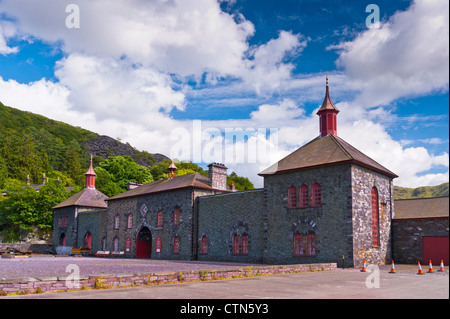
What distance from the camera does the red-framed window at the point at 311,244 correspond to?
77.5ft

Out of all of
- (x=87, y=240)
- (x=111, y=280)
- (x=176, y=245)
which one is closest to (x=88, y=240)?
(x=87, y=240)

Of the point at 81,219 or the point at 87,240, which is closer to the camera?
the point at 87,240

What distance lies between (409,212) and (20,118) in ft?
458

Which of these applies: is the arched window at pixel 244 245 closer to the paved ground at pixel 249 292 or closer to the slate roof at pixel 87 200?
the paved ground at pixel 249 292

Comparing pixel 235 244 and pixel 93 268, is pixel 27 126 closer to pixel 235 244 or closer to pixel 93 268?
pixel 235 244

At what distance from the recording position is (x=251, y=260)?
26984 mm

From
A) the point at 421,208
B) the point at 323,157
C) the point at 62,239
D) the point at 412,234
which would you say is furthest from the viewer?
the point at 62,239

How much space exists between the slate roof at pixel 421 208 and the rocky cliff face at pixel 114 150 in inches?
4586

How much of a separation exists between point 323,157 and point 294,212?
372 cm

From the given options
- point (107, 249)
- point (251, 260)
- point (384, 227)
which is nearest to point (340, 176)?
point (384, 227)

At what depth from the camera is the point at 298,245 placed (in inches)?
960

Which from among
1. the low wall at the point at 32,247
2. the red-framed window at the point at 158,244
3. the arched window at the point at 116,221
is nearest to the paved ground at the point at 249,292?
the red-framed window at the point at 158,244

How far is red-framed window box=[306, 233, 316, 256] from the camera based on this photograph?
2361 cm

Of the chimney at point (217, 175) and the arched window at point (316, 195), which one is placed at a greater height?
the chimney at point (217, 175)
